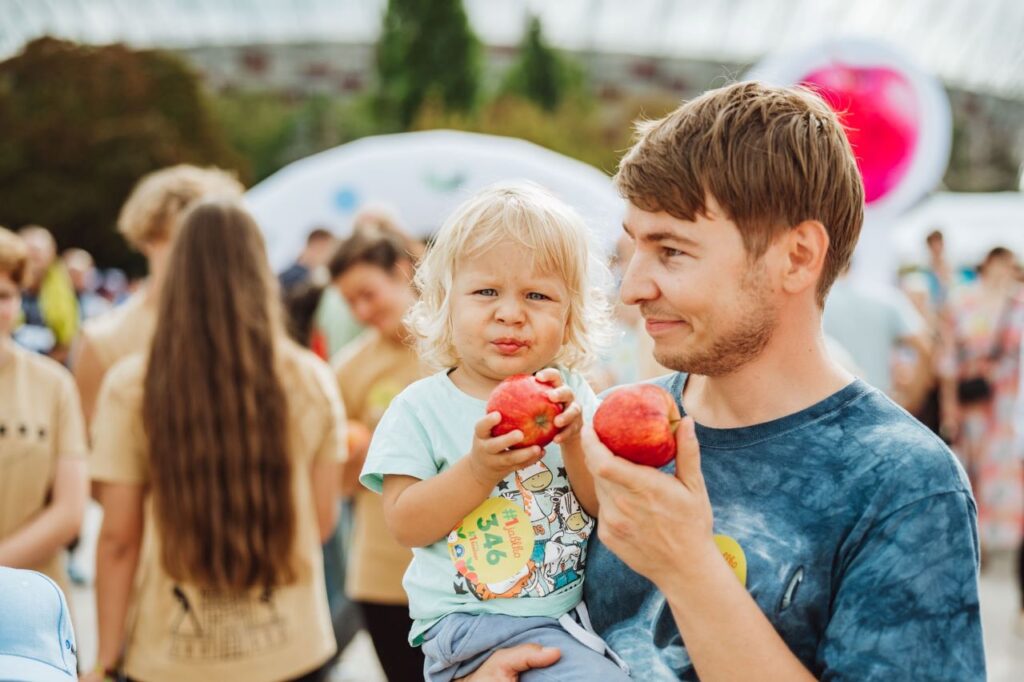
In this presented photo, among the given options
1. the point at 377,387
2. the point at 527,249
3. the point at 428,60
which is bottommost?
the point at 428,60

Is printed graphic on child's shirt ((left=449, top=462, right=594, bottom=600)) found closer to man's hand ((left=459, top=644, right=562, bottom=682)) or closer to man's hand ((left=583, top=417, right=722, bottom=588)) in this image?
man's hand ((left=459, top=644, right=562, bottom=682))

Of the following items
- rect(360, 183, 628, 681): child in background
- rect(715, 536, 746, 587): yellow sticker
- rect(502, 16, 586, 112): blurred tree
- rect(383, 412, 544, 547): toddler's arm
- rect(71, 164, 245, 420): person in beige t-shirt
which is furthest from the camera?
rect(502, 16, 586, 112): blurred tree

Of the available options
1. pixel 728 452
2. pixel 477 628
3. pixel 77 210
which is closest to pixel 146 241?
pixel 477 628

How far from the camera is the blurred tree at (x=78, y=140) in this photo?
34.9m

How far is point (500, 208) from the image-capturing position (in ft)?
7.12

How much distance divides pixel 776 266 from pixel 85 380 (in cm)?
329

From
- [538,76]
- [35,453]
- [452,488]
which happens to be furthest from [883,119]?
[538,76]

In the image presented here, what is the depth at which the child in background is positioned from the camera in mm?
1903

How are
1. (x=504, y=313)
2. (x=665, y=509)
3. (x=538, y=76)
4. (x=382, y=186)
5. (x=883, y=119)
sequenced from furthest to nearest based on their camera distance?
(x=538, y=76), (x=382, y=186), (x=883, y=119), (x=504, y=313), (x=665, y=509)

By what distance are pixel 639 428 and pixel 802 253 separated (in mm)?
458

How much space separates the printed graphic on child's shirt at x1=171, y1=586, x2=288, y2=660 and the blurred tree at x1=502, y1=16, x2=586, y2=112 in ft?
150

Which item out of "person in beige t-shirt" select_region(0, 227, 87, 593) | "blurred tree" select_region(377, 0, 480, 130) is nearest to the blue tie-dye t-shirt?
"person in beige t-shirt" select_region(0, 227, 87, 593)

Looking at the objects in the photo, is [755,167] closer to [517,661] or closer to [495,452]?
[495,452]

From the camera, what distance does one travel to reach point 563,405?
1.85 m
